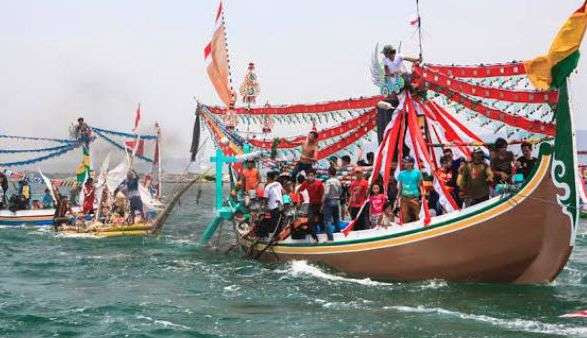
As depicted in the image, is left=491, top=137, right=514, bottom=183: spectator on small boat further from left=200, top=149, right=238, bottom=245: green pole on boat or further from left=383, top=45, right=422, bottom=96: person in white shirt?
left=200, top=149, right=238, bottom=245: green pole on boat

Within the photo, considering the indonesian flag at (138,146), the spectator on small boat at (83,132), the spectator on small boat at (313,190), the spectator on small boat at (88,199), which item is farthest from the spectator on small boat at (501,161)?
the spectator on small boat at (83,132)

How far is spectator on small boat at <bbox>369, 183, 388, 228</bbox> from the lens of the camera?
16.3 metres

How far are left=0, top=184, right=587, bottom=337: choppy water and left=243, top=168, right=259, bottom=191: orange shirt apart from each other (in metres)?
2.12

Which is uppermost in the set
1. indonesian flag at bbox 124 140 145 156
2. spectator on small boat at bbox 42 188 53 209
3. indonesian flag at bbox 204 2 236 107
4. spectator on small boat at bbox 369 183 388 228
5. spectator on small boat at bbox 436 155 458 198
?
indonesian flag at bbox 204 2 236 107

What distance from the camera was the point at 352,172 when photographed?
18.7 m

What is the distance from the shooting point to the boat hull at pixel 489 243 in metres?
14.2

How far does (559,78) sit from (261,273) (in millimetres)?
8286

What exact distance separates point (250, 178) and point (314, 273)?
4.75 metres

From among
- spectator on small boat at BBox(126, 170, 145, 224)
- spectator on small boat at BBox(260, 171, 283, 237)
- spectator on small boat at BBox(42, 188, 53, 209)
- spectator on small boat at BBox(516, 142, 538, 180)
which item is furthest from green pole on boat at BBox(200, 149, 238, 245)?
spectator on small boat at BBox(42, 188, 53, 209)

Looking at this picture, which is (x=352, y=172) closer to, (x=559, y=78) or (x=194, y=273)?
(x=194, y=273)

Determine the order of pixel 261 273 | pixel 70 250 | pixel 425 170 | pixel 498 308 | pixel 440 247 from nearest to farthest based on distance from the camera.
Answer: pixel 498 308, pixel 440 247, pixel 425 170, pixel 261 273, pixel 70 250

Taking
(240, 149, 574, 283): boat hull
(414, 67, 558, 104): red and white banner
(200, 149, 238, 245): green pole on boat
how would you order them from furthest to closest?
(200, 149, 238, 245): green pole on boat < (414, 67, 558, 104): red and white banner < (240, 149, 574, 283): boat hull

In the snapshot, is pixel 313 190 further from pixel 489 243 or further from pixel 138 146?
pixel 138 146

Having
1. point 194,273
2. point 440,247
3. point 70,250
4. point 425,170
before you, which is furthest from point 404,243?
point 70,250
